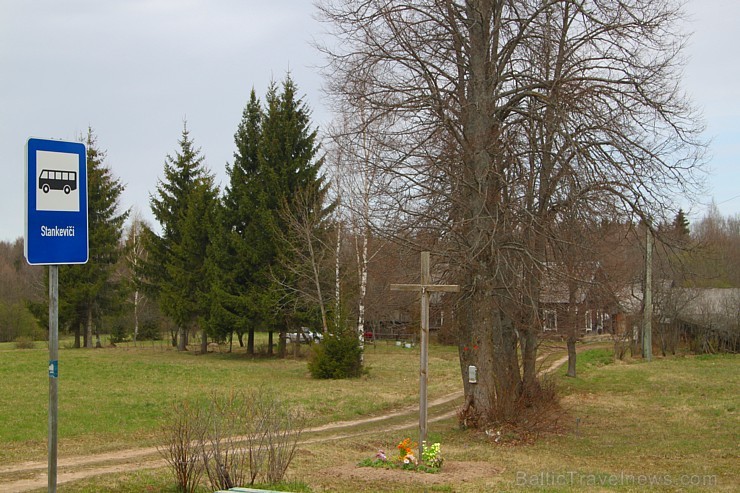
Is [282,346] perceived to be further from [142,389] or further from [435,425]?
[435,425]

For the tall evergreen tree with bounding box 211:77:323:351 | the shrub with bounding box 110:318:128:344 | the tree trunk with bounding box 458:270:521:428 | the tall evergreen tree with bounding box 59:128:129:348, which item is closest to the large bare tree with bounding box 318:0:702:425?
the tree trunk with bounding box 458:270:521:428

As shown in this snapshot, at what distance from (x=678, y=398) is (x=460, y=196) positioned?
12.5m

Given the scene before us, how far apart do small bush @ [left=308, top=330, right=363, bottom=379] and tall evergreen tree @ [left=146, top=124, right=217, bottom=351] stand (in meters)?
13.5

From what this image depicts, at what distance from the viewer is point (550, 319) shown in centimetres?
2262

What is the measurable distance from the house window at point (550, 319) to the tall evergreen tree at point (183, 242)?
2200 cm

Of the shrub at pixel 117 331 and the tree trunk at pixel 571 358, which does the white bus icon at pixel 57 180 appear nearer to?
the tree trunk at pixel 571 358

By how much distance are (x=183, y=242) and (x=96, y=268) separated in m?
6.72

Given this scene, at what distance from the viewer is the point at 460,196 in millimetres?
14625

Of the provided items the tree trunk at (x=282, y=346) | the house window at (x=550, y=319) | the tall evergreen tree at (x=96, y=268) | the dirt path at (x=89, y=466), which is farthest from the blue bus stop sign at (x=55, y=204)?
the tall evergreen tree at (x=96, y=268)

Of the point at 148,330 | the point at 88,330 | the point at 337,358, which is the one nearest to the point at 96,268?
the point at 88,330

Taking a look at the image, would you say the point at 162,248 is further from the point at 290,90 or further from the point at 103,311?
the point at 290,90

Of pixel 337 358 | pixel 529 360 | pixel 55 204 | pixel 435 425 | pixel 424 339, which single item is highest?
pixel 55 204

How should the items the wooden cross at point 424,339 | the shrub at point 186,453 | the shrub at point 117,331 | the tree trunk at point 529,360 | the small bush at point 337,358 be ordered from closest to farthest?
the shrub at point 186,453 → the wooden cross at point 424,339 → the tree trunk at point 529,360 → the small bush at point 337,358 → the shrub at point 117,331

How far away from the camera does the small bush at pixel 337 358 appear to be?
27938mm
